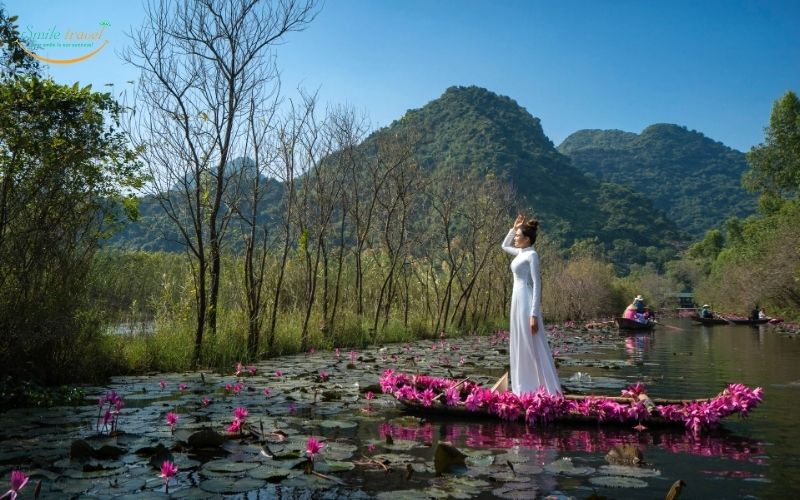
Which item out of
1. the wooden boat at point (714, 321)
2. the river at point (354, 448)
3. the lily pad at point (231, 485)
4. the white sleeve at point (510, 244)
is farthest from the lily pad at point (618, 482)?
the wooden boat at point (714, 321)

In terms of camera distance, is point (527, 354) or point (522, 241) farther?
point (522, 241)

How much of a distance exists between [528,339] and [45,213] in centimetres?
570

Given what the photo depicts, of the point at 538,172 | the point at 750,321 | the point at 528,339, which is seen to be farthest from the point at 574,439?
the point at 538,172

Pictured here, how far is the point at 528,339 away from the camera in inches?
243

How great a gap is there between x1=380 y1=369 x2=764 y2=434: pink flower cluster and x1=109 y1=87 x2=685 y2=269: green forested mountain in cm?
4541

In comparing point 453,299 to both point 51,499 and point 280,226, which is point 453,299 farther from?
point 51,499

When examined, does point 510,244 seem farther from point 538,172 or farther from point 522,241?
point 538,172

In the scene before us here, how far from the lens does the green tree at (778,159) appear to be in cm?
3769

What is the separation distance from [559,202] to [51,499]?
2498 inches

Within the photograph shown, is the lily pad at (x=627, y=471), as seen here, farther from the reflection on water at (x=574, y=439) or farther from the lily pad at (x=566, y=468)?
the reflection on water at (x=574, y=439)

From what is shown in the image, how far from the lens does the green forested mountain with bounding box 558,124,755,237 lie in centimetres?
10531

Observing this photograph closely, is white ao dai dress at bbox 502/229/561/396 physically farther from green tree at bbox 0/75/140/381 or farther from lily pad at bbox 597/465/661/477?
green tree at bbox 0/75/140/381

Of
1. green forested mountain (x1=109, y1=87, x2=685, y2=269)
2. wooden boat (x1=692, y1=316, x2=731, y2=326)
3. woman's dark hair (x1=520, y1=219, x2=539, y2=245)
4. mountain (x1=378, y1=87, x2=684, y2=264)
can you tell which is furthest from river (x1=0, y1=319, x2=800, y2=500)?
green forested mountain (x1=109, y1=87, x2=685, y2=269)

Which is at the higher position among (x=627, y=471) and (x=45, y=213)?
(x=45, y=213)
